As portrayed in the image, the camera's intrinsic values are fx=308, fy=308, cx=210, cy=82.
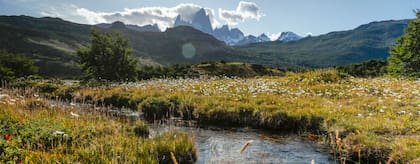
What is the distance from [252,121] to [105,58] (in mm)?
28976

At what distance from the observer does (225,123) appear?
15.1 m

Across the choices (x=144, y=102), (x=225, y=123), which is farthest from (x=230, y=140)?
(x=144, y=102)

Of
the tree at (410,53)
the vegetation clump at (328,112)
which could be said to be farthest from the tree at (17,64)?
the tree at (410,53)

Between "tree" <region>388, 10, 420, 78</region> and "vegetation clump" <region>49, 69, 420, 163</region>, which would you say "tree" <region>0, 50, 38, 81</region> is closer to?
"vegetation clump" <region>49, 69, 420, 163</region>

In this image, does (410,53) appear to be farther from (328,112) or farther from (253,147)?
(253,147)

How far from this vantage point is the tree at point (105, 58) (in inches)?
1502

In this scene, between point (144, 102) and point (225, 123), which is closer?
point (225, 123)

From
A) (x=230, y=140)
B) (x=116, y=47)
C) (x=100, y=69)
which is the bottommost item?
(x=230, y=140)

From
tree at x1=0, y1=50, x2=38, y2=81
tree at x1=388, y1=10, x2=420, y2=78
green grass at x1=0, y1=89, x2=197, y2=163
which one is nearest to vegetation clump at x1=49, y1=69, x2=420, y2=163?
green grass at x1=0, y1=89, x2=197, y2=163

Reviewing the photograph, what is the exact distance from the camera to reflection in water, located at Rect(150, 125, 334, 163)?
9.07 meters

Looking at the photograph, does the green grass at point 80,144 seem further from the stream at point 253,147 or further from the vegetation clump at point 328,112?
the vegetation clump at point 328,112

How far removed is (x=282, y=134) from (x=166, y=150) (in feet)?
19.5

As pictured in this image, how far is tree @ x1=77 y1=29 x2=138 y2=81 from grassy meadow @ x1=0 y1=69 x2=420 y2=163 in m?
16.0

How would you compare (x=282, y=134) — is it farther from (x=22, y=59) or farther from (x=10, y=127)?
(x=22, y=59)
